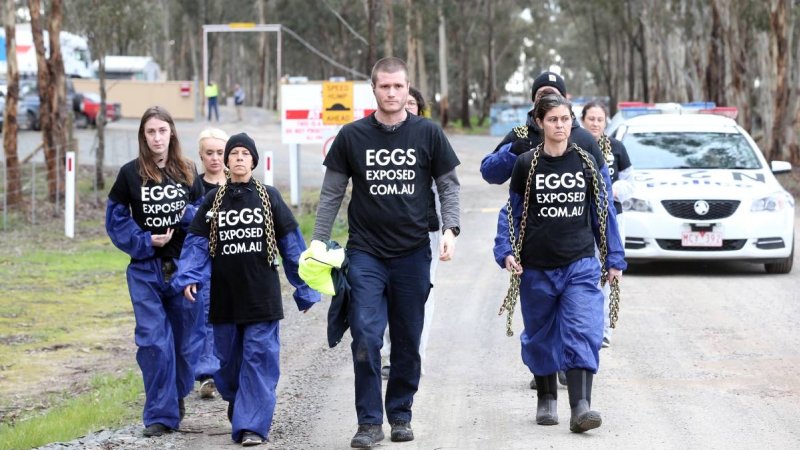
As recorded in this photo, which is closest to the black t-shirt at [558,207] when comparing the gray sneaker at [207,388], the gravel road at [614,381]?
the gravel road at [614,381]

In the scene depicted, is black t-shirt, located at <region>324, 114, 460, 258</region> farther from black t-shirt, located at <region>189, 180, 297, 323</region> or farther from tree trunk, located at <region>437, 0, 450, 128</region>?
tree trunk, located at <region>437, 0, 450, 128</region>

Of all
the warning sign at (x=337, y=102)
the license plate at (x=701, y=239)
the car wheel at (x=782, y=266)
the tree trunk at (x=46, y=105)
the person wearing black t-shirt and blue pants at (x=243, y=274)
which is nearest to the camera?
the person wearing black t-shirt and blue pants at (x=243, y=274)

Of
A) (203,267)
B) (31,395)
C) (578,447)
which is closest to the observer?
(578,447)

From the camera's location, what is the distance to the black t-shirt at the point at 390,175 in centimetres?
698

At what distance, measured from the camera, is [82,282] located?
16.3 m

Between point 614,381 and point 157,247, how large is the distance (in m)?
3.16

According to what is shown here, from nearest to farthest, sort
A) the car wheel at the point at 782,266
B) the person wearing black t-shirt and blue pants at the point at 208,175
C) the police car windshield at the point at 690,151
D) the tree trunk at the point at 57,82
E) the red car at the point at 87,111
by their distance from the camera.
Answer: the person wearing black t-shirt and blue pants at the point at 208,175
the car wheel at the point at 782,266
the police car windshield at the point at 690,151
the tree trunk at the point at 57,82
the red car at the point at 87,111

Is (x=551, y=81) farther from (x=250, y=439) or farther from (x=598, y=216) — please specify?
(x=250, y=439)

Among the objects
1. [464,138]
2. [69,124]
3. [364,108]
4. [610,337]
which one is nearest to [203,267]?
[610,337]

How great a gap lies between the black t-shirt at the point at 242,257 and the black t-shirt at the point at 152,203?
474mm

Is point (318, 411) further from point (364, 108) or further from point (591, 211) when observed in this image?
point (364, 108)

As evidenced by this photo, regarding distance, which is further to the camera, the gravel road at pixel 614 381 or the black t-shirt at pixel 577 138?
the black t-shirt at pixel 577 138

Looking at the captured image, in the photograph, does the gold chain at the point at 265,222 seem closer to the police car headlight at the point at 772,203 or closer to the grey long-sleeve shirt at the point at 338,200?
the grey long-sleeve shirt at the point at 338,200

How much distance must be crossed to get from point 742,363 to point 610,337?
48.5 inches
